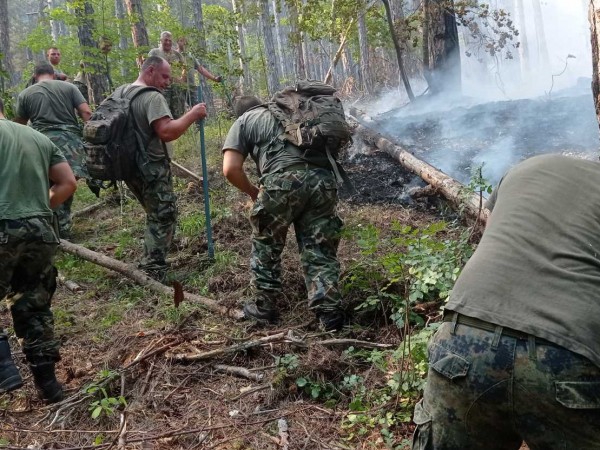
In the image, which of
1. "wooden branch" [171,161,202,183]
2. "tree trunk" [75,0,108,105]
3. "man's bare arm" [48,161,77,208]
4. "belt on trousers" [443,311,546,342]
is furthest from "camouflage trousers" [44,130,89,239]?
"belt on trousers" [443,311,546,342]

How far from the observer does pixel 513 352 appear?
177 centimetres

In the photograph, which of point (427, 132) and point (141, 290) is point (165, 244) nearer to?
point (141, 290)

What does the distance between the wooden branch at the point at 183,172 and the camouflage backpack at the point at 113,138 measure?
2.71 meters

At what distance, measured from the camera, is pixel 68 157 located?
Answer: 23.5 feet

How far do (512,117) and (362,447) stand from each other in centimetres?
750

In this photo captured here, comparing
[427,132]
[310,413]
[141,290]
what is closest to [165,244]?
[141,290]

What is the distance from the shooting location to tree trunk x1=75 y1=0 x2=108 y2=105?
9.98m

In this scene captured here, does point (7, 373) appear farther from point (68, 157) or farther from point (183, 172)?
point (183, 172)

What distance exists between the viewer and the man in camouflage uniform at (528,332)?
172 centimetres

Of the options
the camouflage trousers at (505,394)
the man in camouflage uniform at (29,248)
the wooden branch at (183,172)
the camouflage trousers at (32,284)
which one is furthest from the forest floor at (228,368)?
the wooden branch at (183,172)

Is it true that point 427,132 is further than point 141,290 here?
Yes

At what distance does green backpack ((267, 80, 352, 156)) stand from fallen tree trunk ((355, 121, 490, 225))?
1196 millimetres

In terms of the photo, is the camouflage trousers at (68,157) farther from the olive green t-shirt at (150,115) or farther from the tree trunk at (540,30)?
the tree trunk at (540,30)

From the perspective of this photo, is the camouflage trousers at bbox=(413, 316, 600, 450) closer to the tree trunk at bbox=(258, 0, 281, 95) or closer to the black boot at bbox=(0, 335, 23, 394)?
the black boot at bbox=(0, 335, 23, 394)
